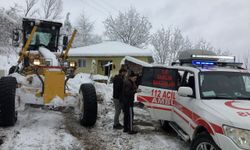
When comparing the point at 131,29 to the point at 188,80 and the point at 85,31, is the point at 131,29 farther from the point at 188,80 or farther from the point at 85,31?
the point at 188,80

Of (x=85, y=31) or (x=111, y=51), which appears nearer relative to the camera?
(x=111, y=51)

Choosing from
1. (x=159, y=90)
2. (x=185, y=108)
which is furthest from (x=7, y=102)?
(x=185, y=108)

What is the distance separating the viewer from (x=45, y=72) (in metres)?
8.59

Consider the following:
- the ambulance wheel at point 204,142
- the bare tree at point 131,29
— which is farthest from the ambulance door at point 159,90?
the bare tree at point 131,29

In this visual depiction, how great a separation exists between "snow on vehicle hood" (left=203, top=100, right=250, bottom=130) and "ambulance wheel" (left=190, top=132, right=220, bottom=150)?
0.41 m

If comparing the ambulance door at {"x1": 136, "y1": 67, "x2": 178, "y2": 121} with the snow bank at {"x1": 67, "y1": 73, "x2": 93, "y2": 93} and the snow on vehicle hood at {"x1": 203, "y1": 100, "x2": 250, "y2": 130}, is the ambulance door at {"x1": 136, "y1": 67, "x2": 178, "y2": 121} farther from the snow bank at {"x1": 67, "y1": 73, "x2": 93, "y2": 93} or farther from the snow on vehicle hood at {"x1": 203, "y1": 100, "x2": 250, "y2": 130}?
the snow bank at {"x1": 67, "y1": 73, "x2": 93, "y2": 93}

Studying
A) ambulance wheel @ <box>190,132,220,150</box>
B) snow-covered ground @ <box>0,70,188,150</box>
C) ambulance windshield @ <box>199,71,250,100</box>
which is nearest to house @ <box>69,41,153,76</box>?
snow-covered ground @ <box>0,70,188,150</box>

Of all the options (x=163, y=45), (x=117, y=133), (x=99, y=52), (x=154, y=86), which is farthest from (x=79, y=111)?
(x=163, y=45)

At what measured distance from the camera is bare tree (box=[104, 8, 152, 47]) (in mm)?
49062

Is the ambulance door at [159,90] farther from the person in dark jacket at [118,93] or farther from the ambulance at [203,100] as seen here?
the person in dark jacket at [118,93]

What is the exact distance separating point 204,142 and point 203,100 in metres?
0.97

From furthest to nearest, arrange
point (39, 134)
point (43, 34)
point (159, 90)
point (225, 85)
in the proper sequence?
point (43, 34) → point (159, 90) → point (39, 134) → point (225, 85)

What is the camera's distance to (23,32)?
35.4 feet

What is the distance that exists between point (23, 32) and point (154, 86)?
4873 mm
